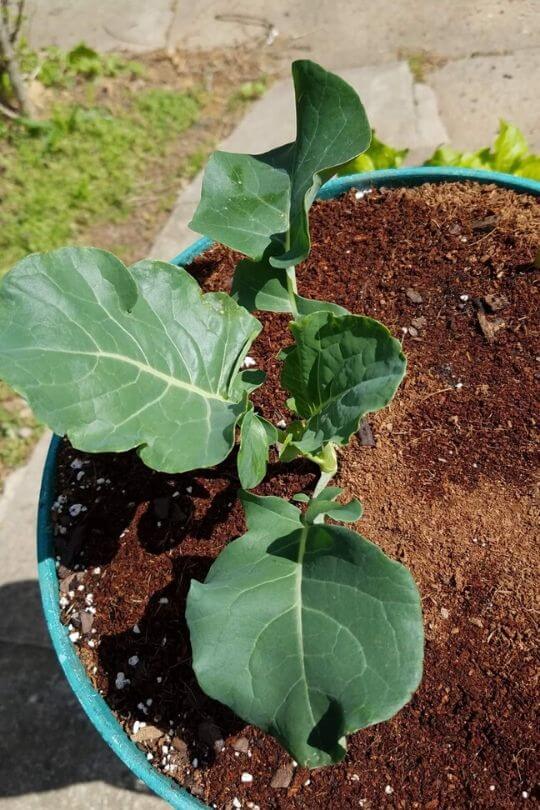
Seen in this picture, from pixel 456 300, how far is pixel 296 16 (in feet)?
6.59

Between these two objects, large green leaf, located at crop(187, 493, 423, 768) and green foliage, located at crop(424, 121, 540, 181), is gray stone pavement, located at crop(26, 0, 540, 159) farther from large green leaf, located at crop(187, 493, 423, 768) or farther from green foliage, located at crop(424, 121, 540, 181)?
large green leaf, located at crop(187, 493, 423, 768)

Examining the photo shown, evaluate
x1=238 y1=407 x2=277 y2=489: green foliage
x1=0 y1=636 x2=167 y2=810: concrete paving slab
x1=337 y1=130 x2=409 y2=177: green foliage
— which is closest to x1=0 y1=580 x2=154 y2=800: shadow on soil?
x1=0 y1=636 x2=167 y2=810: concrete paving slab

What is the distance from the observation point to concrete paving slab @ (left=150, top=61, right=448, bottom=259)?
8.09ft

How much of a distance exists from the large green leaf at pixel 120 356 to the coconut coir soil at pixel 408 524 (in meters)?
0.28

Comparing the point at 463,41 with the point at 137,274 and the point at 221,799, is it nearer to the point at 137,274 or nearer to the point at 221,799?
the point at 137,274

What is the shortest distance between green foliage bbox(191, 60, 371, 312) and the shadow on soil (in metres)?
1.29

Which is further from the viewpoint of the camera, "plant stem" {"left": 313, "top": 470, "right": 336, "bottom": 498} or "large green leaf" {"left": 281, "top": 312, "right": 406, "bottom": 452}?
"plant stem" {"left": 313, "top": 470, "right": 336, "bottom": 498}

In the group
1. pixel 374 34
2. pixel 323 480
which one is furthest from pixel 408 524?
pixel 374 34

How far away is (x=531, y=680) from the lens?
106 cm

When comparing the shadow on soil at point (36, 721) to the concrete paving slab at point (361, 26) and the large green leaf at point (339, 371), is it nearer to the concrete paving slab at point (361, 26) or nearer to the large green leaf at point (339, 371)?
the large green leaf at point (339, 371)

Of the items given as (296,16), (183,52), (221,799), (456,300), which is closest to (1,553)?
(221,799)

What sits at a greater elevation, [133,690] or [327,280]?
[327,280]

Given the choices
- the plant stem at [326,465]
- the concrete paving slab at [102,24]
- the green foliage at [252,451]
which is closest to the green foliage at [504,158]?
the plant stem at [326,465]

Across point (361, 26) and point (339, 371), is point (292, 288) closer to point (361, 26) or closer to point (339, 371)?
point (339, 371)
